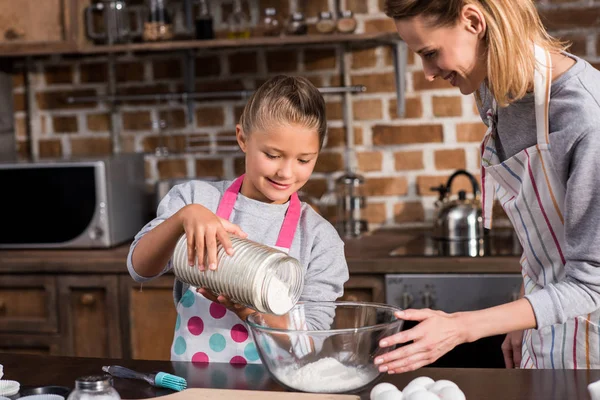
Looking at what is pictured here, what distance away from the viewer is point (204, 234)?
1.17 metres

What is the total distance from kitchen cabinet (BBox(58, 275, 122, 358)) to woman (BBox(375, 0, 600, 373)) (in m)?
1.47

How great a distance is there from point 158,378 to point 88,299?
1.42 m

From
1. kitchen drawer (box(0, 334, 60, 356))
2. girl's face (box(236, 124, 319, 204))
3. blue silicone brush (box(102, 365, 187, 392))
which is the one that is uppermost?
girl's face (box(236, 124, 319, 204))

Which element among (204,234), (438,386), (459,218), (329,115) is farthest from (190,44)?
(438,386)

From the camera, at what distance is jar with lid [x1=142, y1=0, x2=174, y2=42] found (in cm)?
282

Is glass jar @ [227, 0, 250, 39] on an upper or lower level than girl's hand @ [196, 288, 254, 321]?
upper

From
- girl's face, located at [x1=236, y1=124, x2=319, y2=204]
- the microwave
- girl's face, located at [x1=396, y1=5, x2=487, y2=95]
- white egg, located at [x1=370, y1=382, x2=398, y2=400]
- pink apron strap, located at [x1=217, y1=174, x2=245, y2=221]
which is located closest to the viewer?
white egg, located at [x1=370, y1=382, x2=398, y2=400]

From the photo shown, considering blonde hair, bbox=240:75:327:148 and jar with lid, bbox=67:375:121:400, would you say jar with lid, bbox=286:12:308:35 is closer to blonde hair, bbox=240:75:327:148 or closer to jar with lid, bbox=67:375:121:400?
blonde hair, bbox=240:75:327:148

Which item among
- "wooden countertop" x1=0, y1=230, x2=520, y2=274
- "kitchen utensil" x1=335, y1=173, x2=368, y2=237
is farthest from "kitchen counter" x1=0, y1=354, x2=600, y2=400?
"kitchen utensil" x1=335, y1=173, x2=368, y2=237

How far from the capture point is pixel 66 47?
9.18 feet

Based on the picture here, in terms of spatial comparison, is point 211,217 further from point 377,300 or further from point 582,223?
point 377,300

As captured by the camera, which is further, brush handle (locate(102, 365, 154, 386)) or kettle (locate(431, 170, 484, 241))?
kettle (locate(431, 170, 484, 241))

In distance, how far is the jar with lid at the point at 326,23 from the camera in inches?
107

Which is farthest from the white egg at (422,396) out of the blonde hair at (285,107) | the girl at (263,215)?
the blonde hair at (285,107)
